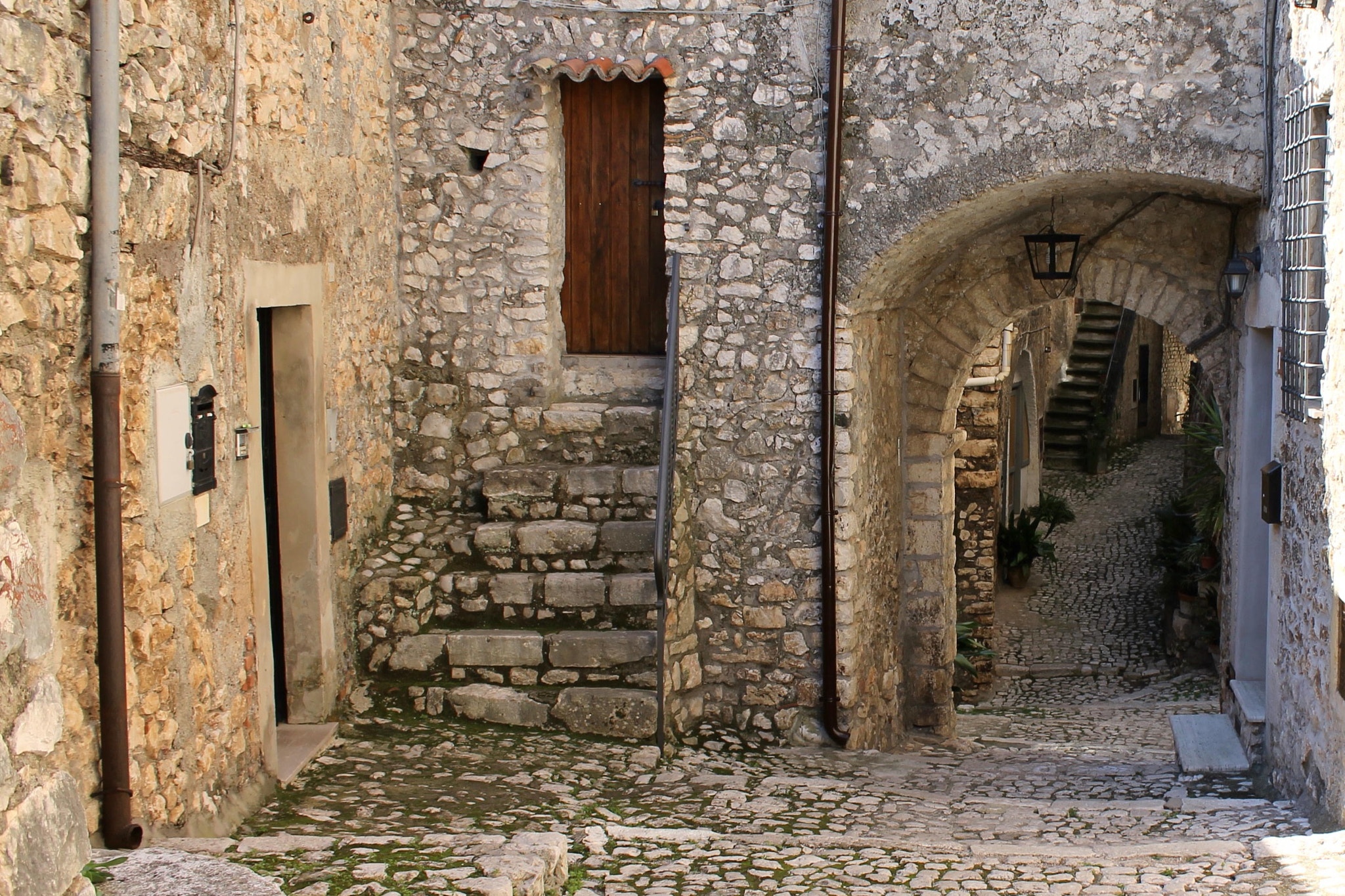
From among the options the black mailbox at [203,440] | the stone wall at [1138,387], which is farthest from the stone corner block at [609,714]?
the stone wall at [1138,387]

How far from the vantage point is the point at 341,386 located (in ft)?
19.4

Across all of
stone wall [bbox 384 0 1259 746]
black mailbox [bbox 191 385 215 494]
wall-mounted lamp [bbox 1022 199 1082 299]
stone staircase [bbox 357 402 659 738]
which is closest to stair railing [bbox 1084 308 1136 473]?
wall-mounted lamp [bbox 1022 199 1082 299]

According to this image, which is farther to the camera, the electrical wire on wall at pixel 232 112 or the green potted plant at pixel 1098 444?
the green potted plant at pixel 1098 444

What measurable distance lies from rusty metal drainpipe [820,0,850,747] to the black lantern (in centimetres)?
159

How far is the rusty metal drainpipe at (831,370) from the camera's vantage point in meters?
6.18

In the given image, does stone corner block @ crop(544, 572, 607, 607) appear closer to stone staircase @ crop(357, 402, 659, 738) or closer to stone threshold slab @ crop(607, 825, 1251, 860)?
stone staircase @ crop(357, 402, 659, 738)

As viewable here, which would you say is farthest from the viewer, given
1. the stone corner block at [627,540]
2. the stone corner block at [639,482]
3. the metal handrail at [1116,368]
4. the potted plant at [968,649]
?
the metal handrail at [1116,368]

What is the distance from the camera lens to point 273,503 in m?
5.61

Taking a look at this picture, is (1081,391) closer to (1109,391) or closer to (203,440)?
(1109,391)

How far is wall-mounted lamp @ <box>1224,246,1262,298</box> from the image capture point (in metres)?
6.62

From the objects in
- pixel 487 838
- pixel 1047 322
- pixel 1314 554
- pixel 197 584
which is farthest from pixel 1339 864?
pixel 1047 322

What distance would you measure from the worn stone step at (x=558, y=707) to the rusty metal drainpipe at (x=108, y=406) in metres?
2.39

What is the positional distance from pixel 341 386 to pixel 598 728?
6.20 feet

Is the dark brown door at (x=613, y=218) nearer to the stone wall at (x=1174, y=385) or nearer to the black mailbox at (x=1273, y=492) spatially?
the black mailbox at (x=1273, y=492)
